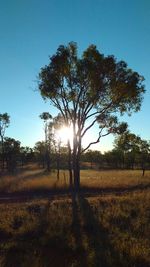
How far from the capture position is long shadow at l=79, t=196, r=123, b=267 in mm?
7312

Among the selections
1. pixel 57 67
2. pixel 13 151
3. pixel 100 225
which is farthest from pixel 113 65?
pixel 13 151

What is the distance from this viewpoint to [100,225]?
11.0 metres

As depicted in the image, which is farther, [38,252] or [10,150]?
[10,150]

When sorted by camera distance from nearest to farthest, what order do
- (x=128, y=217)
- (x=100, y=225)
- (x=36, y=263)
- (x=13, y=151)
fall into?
(x=36, y=263), (x=100, y=225), (x=128, y=217), (x=13, y=151)

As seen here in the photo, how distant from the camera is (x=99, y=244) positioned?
873 centimetres

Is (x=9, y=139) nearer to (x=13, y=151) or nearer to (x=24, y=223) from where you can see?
(x=13, y=151)

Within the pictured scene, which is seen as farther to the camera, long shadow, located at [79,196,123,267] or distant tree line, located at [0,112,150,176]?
distant tree line, located at [0,112,150,176]

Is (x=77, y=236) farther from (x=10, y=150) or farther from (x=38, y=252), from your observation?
(x=10, y=150)

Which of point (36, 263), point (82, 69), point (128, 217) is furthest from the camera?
point (82, 69)

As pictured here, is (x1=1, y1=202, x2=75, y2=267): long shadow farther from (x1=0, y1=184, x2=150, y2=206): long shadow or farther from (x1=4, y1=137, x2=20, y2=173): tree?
(x1=4, y1=137, x2=20, y2=173): tree

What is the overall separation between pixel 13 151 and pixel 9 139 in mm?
3409

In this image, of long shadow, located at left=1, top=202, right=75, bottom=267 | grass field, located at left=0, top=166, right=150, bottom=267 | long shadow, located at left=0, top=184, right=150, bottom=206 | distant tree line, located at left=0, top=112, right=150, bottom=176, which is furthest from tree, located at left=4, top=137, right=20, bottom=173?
long shadow, located at left=1, top=202, right=75, bottom=267

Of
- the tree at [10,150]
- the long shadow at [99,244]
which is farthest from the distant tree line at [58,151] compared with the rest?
the long shadow at [99,244]

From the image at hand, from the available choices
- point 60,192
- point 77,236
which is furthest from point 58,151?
point 77,236
